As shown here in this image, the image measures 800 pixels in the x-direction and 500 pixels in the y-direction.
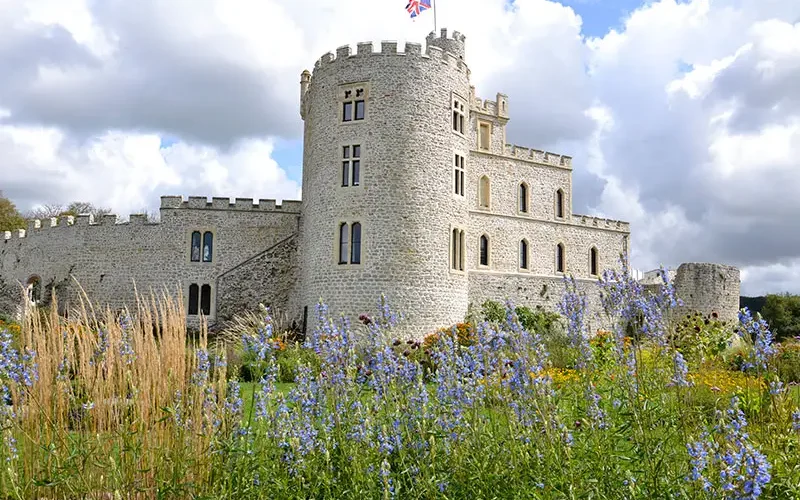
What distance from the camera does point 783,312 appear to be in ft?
105

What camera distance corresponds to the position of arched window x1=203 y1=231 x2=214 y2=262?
22172 millimetres

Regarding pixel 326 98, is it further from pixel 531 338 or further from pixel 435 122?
pixel 531 338

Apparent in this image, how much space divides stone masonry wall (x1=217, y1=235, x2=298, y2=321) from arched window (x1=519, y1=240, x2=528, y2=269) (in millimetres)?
7746

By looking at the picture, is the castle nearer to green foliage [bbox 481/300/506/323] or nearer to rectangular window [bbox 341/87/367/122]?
rectangular window [bbox 341/87/367/122]

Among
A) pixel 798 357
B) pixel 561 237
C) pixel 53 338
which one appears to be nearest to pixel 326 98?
pixel 561 237

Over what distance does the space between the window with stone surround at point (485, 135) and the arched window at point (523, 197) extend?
6.26 feet

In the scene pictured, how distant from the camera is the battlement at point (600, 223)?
25.7 meters

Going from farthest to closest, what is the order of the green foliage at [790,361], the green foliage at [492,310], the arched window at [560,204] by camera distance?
the arched window at [560,204]
the green foliage at [492,310]
the green foliage at [790,361]

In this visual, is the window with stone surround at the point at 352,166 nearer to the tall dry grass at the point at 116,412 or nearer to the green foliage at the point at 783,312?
the tall dry grass at the point at 116,412

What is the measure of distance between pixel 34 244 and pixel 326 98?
14.4m

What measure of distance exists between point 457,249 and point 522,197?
6351mm

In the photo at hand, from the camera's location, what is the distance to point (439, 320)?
58.3 feet

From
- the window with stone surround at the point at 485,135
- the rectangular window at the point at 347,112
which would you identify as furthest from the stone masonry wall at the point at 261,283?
the window with stone surround at the point at 485,135

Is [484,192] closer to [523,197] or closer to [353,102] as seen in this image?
[523,197]
